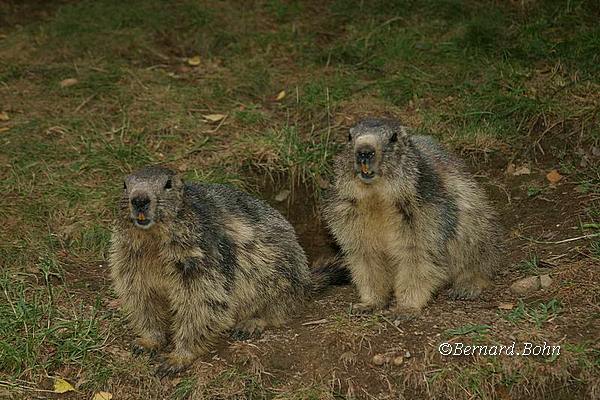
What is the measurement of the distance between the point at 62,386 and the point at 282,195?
2991mm

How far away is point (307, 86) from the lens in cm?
898

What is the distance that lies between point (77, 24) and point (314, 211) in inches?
165

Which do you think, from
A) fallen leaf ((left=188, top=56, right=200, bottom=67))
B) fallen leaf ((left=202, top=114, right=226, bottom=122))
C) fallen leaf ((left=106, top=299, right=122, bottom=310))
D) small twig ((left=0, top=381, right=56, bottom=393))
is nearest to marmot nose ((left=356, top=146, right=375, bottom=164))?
fallen leaf ((left=106, top=299, right=122, bottom=310))

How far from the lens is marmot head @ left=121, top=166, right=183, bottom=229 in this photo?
5.41m

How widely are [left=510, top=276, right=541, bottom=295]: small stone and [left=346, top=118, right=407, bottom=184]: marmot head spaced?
1323 millimetres

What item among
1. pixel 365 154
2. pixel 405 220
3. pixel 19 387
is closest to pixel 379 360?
pixel 405 220

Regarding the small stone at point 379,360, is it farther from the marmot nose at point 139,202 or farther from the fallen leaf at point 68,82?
the fallen leaf at point 68,82

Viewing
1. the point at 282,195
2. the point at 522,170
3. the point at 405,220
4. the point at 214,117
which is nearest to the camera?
the point at 405,220

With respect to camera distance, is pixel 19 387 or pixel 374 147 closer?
pixel 19 387

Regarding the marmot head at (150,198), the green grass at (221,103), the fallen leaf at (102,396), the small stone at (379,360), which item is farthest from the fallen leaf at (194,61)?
the small stone at (379,360)

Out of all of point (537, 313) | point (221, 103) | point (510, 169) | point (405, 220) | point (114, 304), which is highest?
point (405, 220)

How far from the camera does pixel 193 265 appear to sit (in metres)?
5.65

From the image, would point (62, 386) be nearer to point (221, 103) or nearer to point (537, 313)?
point (537, 313)

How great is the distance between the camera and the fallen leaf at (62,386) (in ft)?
18.1
